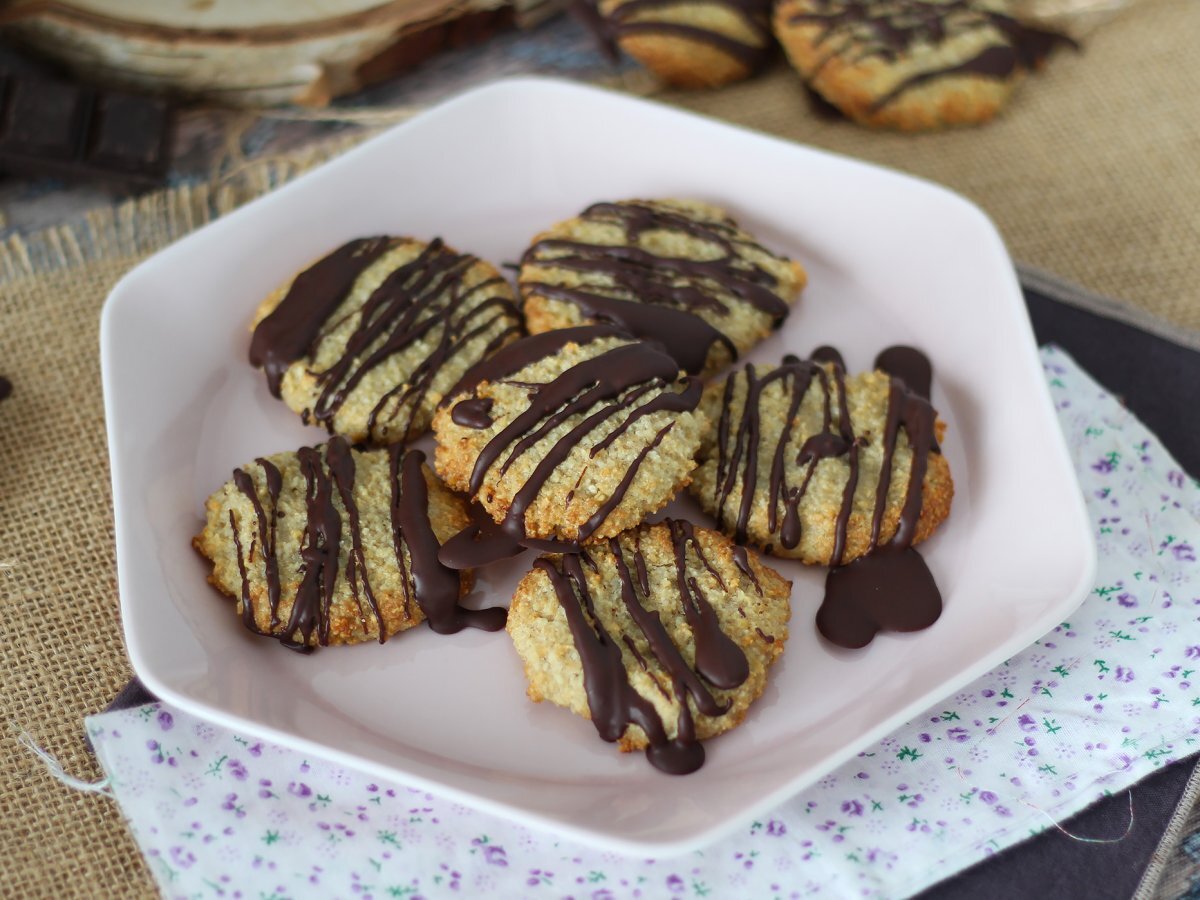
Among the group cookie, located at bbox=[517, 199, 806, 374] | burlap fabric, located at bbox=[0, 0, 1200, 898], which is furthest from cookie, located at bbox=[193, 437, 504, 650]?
cookie, located at bbox=[517, 199, 806, 374]

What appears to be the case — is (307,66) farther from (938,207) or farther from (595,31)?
(938,207)

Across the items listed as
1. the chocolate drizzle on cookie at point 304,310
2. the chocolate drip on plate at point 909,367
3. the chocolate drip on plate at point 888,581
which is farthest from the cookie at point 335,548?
the chocolate drip on plate at point 909,367

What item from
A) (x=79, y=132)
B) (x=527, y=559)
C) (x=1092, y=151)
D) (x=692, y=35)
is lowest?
(x=527, y=559)

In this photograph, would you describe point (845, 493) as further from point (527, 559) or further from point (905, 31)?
point (905, 31)

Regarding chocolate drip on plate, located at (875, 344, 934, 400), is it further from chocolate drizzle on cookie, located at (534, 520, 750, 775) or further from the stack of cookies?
chocolate drizzle on cookie, located at (534, 520, 750, 775)

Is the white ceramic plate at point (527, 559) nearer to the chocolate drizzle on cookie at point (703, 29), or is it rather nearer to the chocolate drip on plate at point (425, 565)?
the chocolate drip on plate at point (425, 565)

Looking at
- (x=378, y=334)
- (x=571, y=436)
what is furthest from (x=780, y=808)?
(x=378, y=334)

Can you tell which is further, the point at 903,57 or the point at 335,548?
the point at 903,57

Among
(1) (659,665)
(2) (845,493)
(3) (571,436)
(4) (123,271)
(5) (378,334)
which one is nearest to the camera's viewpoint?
(1) (659,665)
